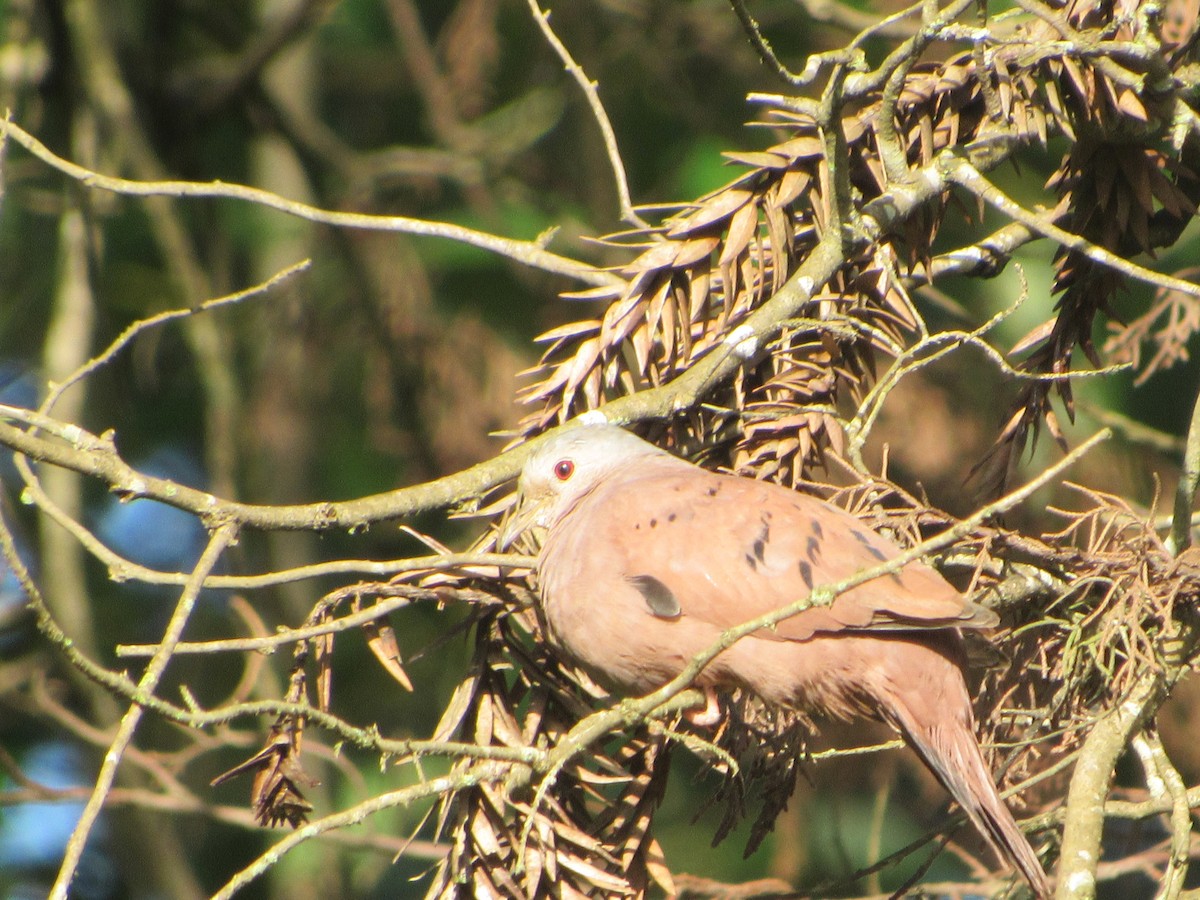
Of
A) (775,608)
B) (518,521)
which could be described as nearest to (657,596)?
(775,608)

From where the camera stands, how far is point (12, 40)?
573 centimetres

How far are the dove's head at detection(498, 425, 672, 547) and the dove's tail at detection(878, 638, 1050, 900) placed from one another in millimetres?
746

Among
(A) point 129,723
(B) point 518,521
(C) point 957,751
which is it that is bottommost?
(C) point 957,751

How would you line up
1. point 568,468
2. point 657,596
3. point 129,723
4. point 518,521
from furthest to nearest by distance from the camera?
point 568,468 < point 518,521 < point 657,596 < point 129,723

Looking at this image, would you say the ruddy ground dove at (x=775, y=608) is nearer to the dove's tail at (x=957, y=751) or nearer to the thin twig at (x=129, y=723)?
the dove's tail at (x=957, y=751)

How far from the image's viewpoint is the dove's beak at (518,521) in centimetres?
279

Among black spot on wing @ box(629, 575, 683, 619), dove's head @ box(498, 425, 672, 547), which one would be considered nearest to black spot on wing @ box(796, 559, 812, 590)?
black spot on wing @ box(629, 575, 683, 619)

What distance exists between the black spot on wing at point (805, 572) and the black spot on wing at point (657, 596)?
268mm

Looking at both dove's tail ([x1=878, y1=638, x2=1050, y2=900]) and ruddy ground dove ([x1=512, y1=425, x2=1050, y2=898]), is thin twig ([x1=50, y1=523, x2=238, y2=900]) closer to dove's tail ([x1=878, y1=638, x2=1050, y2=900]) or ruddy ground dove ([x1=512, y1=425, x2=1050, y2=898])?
ruddy ground dove ([x1=512, y1=425, x2=1050, y2=898])

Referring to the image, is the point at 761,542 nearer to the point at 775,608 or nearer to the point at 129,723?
the point at 775,608

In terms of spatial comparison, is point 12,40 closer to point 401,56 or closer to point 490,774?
point 401,56

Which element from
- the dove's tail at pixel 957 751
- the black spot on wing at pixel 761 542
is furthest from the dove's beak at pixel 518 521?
the dove's tail at pixel 957 751

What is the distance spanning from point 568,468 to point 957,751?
106 centimetres

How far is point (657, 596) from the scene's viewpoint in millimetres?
2760
